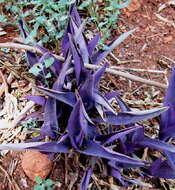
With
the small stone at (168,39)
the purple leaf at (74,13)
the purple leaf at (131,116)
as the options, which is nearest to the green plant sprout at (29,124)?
the purple leaf at (131,116)

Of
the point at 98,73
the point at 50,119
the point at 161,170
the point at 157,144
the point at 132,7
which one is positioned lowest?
the point at 161,170

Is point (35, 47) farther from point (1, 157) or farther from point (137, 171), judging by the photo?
point (137, 171)

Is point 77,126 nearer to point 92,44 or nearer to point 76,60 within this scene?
point 76,60

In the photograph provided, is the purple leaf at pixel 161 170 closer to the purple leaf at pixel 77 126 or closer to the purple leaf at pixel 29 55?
the purple leaf at pixel 77 126

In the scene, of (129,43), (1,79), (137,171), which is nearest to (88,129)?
(137,171)

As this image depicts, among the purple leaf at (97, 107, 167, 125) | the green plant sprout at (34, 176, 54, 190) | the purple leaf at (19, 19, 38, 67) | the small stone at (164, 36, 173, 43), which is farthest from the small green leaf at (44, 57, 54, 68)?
the small stone at (164, 36, 173, 43)

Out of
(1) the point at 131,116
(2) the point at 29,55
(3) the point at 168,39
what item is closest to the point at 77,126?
(1) the point at 131,116

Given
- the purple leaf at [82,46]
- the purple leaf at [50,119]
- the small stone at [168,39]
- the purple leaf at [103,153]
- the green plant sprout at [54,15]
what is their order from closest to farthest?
the purple leaf at [103,153] → the purple leaf at [50,119] → the purple leaf at [82,46] → the green plant sprout at [54,15] → the small stone at [168,39]
